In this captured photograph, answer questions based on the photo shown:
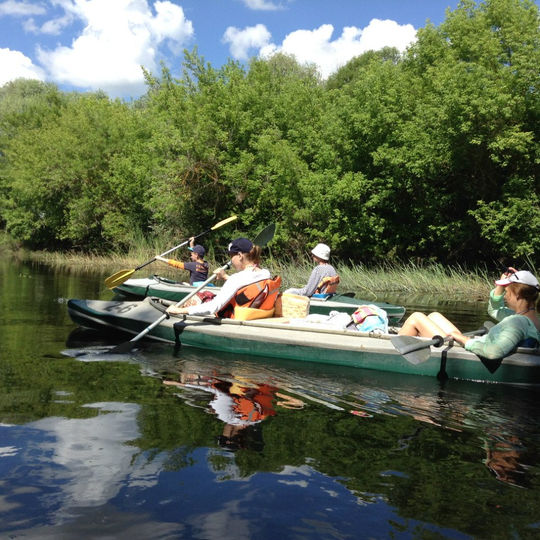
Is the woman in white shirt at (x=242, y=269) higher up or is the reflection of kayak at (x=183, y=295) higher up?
the woman in white shirt at (x=242, y=269)

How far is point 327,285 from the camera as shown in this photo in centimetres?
1012

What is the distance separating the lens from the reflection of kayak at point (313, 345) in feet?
19.2

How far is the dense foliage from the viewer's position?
18.5 meters

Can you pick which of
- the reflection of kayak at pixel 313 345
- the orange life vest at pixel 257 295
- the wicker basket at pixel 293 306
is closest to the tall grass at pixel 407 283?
the wicker basket at pixel 293 306

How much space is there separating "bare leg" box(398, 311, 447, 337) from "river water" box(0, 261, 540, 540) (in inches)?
18.3

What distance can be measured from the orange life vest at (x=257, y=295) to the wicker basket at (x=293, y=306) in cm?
48

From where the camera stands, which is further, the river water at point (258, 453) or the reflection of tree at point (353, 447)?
the reflection of tree at point (353, 447)

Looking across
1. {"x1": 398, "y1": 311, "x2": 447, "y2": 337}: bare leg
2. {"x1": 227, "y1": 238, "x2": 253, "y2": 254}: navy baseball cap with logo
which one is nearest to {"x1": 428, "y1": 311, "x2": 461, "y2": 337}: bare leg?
{"x1": 398, "y1": 311, "x2": 447, "y2": 337}: bare leg

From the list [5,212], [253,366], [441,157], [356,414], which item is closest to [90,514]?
[356,414]

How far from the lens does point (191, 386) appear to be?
18.8 ft

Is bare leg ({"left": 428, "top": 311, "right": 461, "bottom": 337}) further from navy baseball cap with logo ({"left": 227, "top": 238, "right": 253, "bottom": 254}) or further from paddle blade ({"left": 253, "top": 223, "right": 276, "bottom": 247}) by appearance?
paddle blade ({"left": 253, "top": 223, "right": 276, "bottom": 247})

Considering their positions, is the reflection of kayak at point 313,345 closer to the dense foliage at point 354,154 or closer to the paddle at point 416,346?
the paddle at point 416,346

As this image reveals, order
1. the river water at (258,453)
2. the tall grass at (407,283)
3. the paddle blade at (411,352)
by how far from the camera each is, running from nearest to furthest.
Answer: the river water at (258,453) < the paddle blade at (411,352) < the tall grass at (407,283)

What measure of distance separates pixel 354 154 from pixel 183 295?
39.6 feet
